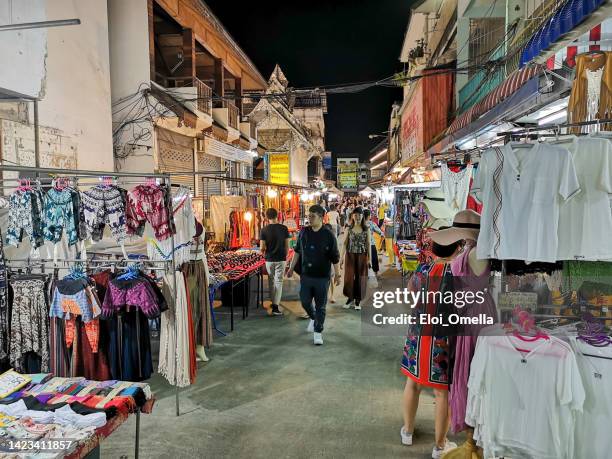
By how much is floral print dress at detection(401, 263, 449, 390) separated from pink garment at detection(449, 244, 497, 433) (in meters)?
0.21

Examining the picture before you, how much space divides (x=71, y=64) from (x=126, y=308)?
20.7 ft

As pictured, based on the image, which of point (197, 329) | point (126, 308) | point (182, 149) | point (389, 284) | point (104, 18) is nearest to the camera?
point (126, 308)

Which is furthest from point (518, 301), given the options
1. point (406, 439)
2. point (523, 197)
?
point (406, 439)

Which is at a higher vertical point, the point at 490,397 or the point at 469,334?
the point at 469,334

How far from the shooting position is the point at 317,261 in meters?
6.30

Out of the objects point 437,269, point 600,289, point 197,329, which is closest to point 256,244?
point 197,329

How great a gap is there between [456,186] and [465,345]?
10.7ft

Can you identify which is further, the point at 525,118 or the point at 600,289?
the point at 525,118

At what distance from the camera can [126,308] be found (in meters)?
4.13

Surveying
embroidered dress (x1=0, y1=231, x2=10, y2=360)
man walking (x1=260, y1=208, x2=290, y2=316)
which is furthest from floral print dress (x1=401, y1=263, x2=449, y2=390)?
man walking (x1=260, y1=208, x2=290, y2=316)

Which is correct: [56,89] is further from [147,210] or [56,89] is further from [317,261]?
[317,261]

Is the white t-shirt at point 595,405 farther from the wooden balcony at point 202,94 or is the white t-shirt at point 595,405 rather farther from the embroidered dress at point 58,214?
the wooden balcony at point 202,94

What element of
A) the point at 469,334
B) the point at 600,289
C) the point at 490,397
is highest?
the point at 600,289

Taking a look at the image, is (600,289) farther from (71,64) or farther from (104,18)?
(104,18)
